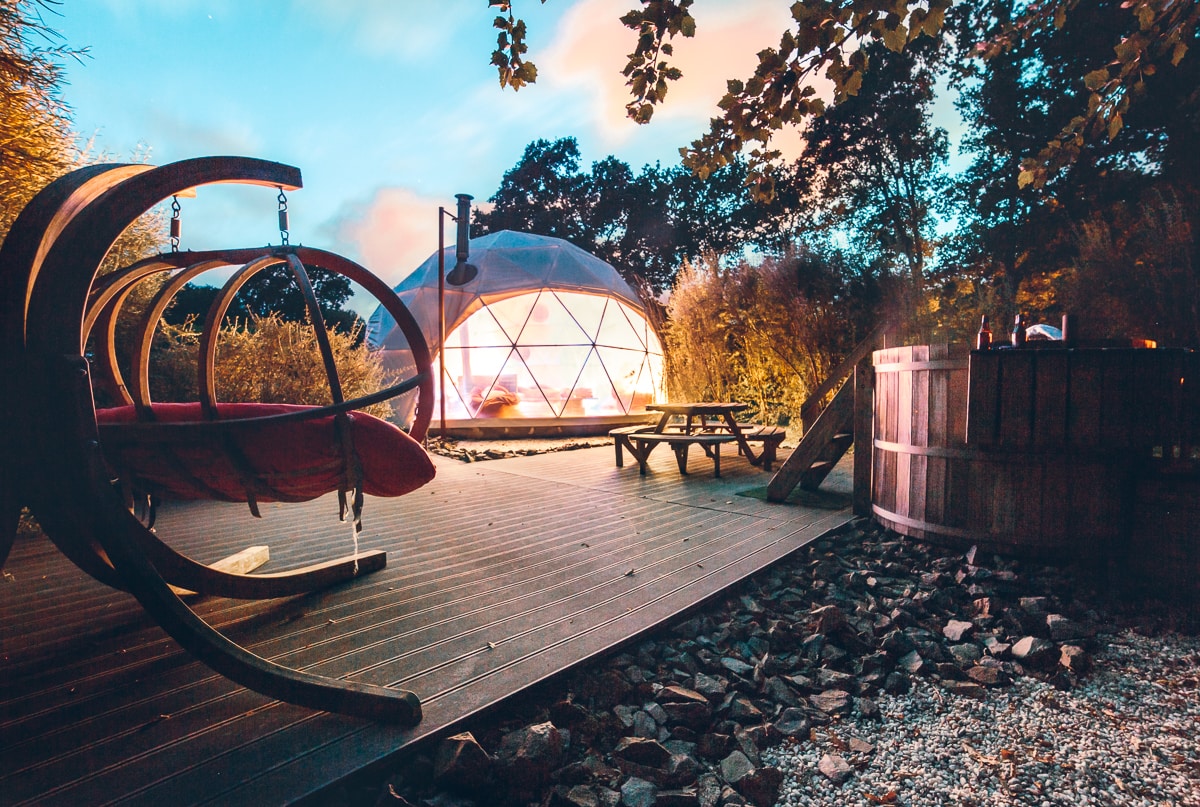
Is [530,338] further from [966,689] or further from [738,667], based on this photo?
[966,689]

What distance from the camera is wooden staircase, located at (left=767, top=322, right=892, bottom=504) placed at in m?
3.50

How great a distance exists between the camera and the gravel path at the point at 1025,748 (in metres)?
1.28

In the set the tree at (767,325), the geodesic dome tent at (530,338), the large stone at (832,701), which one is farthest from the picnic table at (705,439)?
the geodesic dome tent at (530,338)

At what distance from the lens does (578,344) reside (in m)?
10.7

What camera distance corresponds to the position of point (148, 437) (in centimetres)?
154

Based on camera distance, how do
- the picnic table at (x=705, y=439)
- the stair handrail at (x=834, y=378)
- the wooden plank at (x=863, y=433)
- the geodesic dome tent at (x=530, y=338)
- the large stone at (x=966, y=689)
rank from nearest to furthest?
the large stone at (x=966, y=689) → the wooden plank at (x=863, y=433) → the stair handrail at (x=834, y=378) → the picnic table at (x=705, y=439) → the geodesic dome tent at (x=530, y=338)

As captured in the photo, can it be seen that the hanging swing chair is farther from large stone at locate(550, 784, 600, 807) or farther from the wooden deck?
large stone at locate(550, 784, 600, 807)

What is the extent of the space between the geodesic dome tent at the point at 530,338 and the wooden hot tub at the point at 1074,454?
7.29 meters

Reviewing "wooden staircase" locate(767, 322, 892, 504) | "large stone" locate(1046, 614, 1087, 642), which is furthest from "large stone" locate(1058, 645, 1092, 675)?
"wooden staircase" locate(767, 322, 892, 504)

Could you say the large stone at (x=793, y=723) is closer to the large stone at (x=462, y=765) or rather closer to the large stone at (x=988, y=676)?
the large stone at (x=988, y=676)

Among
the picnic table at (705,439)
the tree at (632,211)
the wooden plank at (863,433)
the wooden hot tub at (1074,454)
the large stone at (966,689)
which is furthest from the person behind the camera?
the tree at (632,211)

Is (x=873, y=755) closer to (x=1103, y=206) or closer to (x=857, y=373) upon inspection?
(x=857, y=373)

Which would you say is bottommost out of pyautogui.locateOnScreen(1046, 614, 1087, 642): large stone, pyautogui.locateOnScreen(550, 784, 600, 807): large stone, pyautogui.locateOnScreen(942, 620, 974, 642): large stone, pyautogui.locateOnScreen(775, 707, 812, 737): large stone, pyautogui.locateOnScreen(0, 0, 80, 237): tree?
pyautogui.locateOnScreen(775, 707, 812, 737): large stone

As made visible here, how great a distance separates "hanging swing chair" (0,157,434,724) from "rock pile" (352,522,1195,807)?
1.04ft
